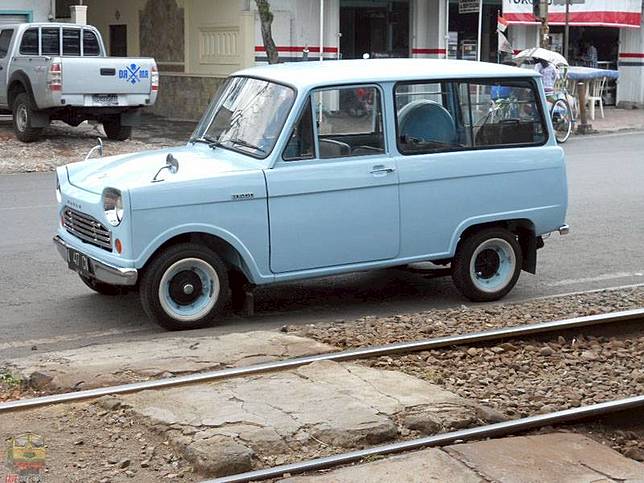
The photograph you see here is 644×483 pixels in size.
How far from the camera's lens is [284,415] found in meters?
5.86

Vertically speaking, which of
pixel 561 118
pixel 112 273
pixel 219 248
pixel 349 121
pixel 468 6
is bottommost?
pixel 112 273

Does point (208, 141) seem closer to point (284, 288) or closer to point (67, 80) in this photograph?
point (284, 288)

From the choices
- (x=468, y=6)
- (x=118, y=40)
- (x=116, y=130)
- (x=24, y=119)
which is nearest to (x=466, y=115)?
(x=24, y=119)

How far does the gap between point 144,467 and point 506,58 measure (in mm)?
21753

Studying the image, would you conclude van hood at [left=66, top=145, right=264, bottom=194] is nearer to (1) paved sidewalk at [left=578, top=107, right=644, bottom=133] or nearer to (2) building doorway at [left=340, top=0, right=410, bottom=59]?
(1) paved sidewalk at [left=578, top=107, right=644, bottom=133]

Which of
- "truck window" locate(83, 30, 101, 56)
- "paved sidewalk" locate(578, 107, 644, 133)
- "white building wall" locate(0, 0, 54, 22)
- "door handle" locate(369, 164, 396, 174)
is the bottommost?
"paved sidewalk" locate(578, 107, 644, 133)

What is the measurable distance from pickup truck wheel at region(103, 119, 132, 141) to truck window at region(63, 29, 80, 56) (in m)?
1.34

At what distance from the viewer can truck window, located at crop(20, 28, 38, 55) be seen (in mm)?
19375

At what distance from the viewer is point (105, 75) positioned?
730 inches

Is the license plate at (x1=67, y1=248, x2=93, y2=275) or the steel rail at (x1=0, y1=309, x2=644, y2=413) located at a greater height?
the license plate at (x1=67, y1=248, x2=93, y2=275)

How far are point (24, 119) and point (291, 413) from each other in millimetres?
14429

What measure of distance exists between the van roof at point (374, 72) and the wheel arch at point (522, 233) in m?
1.15

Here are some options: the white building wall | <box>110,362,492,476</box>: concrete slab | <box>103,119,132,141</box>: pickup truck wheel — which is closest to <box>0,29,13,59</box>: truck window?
<box>103,119,132,141</box>: pickup truck wheel

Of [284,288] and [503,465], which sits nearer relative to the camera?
[503,465]
